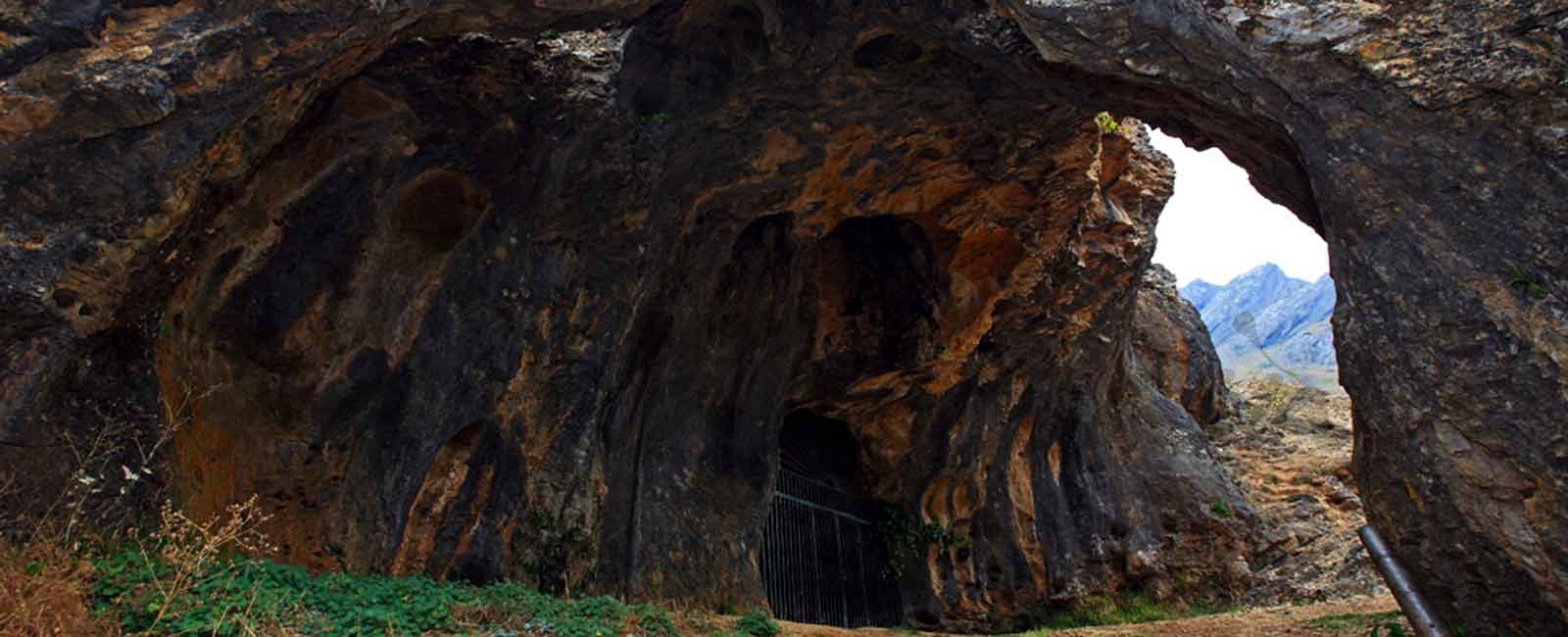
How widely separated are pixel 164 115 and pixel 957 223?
7.58 metres

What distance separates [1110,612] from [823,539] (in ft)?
13.0

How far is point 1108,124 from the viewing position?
11.1 meters

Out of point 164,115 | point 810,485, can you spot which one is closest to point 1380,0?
point 164,115

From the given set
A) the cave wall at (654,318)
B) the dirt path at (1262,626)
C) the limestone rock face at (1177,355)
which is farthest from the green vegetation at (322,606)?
the limestone rock face at (1177,355)

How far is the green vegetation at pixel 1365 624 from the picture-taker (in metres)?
6.57

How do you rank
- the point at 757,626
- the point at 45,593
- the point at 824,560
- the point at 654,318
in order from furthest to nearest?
the point at 824,560 → the point at 654,318 → the point at 757,626 → the point at 45,593

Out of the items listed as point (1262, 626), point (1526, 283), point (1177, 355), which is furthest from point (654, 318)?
point (1177, 355)

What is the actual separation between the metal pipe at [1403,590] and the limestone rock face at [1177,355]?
1259cm

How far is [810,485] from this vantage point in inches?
522

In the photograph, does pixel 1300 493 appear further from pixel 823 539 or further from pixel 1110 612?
pixel 823 539

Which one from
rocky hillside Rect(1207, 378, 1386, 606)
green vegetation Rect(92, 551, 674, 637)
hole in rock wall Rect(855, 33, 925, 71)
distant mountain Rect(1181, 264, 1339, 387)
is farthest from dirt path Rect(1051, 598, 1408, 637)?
distant mountain Rect(1181, 264, 1339, 387)

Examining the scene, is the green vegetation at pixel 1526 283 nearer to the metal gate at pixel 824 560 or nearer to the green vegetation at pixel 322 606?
the green vegetation at pixel 322 606

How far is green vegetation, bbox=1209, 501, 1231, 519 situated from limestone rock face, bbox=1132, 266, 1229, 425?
320 centimetres

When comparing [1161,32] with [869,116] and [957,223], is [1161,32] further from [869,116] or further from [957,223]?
[957,223]
